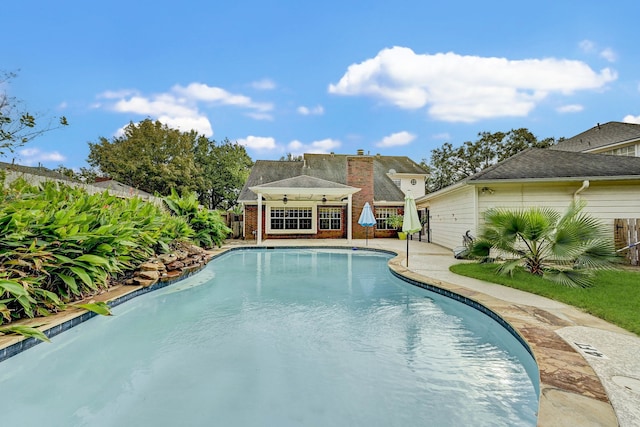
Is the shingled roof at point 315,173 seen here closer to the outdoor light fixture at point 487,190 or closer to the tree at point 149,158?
the tree at point 149,158

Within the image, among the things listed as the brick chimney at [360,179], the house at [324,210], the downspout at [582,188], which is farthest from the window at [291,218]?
the downspout at [582,188]

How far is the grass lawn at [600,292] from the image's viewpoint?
3.94 meters

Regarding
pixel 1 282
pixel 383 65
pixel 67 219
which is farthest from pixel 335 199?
pixel 1 282

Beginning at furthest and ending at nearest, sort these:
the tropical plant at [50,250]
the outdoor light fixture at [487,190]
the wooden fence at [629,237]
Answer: the outdoor light fixture at [487,190]
the wooden fence at [629,237]
the tropical plant at [50,250]

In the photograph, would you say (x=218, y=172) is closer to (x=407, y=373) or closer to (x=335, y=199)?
(x=335, y=199)

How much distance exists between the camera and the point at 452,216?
12.1 metres

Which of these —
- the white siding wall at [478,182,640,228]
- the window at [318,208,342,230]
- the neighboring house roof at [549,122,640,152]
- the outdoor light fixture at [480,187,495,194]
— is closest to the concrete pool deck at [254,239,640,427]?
the white siding wall at [478,182,640,228]

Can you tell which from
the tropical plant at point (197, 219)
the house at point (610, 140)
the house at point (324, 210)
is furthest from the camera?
the house at point (324, 210)

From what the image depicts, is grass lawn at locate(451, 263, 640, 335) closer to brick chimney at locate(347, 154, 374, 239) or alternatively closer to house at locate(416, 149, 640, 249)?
house at locate(416, 149, 640, 249)

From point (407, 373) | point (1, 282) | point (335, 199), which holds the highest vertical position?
point (335, 199)

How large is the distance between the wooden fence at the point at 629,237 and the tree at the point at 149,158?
25.8 metres

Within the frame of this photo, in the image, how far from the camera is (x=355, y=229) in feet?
59.9

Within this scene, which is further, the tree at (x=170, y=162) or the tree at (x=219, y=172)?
the tree at (x=219, y=172)

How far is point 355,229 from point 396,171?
36.0 feet
